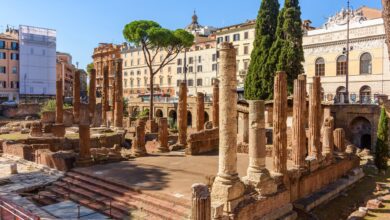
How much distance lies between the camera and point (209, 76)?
196 feet

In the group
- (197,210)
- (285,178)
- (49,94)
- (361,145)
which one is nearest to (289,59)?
(361,145)

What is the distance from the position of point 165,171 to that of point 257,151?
19.3 feet

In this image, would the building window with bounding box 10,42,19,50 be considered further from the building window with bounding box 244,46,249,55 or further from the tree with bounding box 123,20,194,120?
the building window with bounding box 244,46,249,55

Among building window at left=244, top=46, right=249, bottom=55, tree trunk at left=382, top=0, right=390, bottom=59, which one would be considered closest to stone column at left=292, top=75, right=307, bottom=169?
tree trunk at left=382, top=0, right=390, bottom=59

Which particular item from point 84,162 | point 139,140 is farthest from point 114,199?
point 139,140

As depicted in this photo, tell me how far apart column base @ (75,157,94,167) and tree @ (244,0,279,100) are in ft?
71.3

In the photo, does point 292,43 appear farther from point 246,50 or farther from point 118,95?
point 246,50

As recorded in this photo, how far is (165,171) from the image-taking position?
16562 mm

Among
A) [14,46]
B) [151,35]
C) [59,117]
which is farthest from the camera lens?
[14,46]

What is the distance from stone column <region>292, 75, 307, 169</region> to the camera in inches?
603

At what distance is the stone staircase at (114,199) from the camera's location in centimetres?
1169

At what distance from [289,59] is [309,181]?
19246 mm

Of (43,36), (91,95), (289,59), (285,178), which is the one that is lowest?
(285,178)

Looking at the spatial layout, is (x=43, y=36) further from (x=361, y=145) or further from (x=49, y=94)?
(x=361, y=145)
